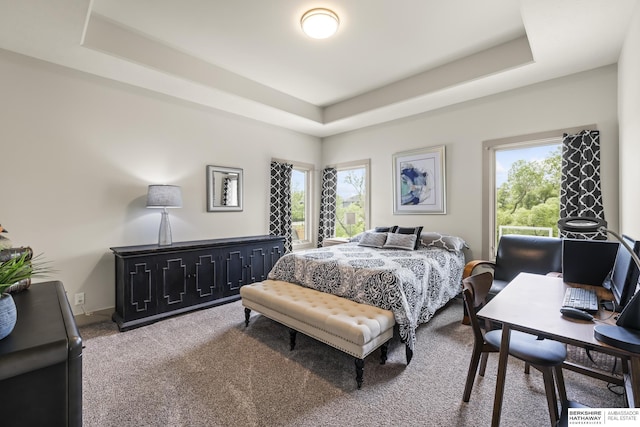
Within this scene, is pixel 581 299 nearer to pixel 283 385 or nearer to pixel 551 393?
pixel 551 393

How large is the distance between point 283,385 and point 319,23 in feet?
10.0

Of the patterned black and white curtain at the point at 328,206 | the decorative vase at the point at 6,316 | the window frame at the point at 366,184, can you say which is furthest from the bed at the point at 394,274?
the decorative vase at the point at 6,316

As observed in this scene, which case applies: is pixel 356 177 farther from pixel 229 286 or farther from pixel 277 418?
pixel 277 418

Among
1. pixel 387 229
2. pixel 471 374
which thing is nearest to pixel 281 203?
pixel 387 229

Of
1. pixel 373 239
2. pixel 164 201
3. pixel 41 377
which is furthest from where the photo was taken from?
pixel 373 239

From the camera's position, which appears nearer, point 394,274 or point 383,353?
point 383,353

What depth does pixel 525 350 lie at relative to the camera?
167 cm

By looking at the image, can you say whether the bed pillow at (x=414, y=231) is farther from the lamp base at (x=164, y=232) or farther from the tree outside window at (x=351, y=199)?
the lamp base at (x=164, y=232)

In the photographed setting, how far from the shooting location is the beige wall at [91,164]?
Answer: 9.22 ft

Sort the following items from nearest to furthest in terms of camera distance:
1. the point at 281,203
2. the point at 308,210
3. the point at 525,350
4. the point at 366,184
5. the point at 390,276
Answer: the point at 525,350
the point at 390,276
the point at 281,203
the point at 366,184
the point at 308,210

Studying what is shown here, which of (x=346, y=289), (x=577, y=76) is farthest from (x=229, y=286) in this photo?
(x=577, y=76)

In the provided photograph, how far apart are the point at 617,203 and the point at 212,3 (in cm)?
443

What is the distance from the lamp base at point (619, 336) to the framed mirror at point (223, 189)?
414 centimetres

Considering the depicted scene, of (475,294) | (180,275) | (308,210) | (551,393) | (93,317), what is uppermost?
(308,210)
